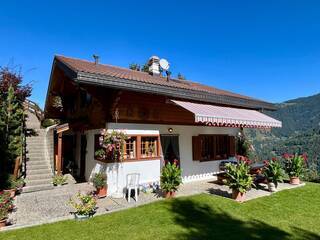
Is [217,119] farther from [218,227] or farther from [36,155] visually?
[36,155]

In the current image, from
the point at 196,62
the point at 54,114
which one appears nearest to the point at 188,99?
the point at 54,114

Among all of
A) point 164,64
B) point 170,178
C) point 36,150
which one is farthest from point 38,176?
point 164,64

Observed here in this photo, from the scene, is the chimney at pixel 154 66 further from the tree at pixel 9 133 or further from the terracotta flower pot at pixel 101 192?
the terracotta flower pot at pixel 101 192

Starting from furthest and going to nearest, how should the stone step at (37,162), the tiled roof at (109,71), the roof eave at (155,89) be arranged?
the stone step at (37,162), the tiled roof at (109,71), the roof eave at (155,89)

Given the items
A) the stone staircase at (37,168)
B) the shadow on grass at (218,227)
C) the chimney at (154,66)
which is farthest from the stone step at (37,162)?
the shadow on grass at (218,227)

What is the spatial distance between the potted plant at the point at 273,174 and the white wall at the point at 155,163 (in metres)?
5.50

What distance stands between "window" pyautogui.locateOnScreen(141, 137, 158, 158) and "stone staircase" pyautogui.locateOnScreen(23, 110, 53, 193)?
23.0 feet

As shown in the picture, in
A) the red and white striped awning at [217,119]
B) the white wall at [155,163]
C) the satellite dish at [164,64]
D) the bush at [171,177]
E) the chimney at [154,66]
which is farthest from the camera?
the chimney at [154,66]

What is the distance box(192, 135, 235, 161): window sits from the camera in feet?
60.8

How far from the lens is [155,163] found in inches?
628

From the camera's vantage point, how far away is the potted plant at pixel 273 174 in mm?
14531

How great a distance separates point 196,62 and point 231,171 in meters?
29.3

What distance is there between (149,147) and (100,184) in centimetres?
408

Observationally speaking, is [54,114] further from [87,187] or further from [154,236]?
Answer: [154,236]
